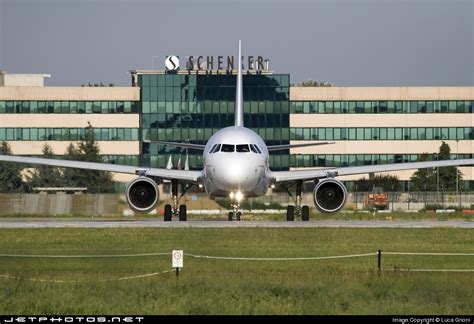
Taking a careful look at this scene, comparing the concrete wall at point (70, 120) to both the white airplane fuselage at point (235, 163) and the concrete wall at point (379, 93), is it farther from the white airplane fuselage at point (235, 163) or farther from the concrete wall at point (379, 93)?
the white airplane fuselage at point (235, 163)

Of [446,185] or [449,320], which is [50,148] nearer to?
[446,185]

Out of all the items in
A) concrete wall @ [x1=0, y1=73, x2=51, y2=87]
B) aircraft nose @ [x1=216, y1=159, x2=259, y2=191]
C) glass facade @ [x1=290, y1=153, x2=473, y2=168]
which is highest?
concrete wall @ [x1=0, y1=73, x2=51, y2=87]

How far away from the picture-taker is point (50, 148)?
116312 millimetres

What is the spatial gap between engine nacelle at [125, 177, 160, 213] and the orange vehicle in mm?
27135

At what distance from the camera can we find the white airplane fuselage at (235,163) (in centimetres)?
5234

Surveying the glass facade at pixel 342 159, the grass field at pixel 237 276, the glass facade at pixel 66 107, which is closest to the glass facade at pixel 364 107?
the glass facade at pixel 342 159

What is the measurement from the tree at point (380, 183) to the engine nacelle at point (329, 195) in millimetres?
48556

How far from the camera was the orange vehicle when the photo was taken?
261ft

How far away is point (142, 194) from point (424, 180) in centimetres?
6186

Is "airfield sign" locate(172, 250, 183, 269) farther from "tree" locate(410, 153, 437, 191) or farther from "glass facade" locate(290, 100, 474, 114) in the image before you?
"glass facade" locate(290, 100, 474, 114)

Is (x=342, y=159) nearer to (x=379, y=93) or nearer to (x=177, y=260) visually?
(x=379, y=93)

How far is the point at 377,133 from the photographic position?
121 metres

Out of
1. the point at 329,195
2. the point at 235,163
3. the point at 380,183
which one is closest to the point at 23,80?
the point at 380,183

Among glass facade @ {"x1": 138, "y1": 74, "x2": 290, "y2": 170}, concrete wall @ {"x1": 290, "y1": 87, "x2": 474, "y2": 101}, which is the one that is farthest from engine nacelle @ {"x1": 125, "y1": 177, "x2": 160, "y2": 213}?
concrete wall @ {"x1": 290, "y1": 87, "x2": 474, "y2": 101}
